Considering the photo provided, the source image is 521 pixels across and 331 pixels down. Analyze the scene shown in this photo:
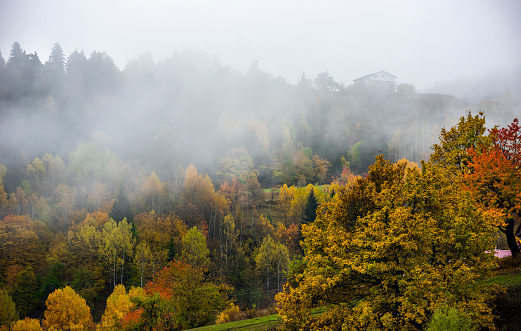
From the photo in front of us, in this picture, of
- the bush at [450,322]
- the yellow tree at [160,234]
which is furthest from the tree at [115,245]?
the bush at [450,322]

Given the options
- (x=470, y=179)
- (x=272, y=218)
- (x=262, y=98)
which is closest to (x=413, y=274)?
(x=470, y=179)

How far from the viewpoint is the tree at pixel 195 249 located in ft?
255

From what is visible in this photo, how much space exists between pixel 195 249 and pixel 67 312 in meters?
30.3

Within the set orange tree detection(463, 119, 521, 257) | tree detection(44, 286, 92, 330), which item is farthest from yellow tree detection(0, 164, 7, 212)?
orange tree detection(463, 119, 521, 257)

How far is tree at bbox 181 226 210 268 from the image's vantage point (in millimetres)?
77625

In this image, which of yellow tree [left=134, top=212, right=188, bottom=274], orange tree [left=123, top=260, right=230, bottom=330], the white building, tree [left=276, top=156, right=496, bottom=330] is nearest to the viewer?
tree [left=276, top=156, right=496, bottom=330]

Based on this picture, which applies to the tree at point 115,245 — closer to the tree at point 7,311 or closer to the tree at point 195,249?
the tree at point 195,249

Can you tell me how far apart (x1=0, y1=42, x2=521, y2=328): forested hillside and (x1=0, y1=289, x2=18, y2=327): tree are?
6.39ft

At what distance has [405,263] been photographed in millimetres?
16234

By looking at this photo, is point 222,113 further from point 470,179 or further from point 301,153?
point 470,179

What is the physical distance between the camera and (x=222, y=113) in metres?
178

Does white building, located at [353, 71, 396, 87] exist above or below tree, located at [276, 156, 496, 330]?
above

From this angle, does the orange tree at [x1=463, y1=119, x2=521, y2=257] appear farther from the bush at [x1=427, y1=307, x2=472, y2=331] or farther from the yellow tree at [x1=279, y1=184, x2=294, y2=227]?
the yellow tree at [x1=279, y1=184, x2=294, y2=227]

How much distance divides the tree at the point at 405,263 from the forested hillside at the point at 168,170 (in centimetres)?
748
